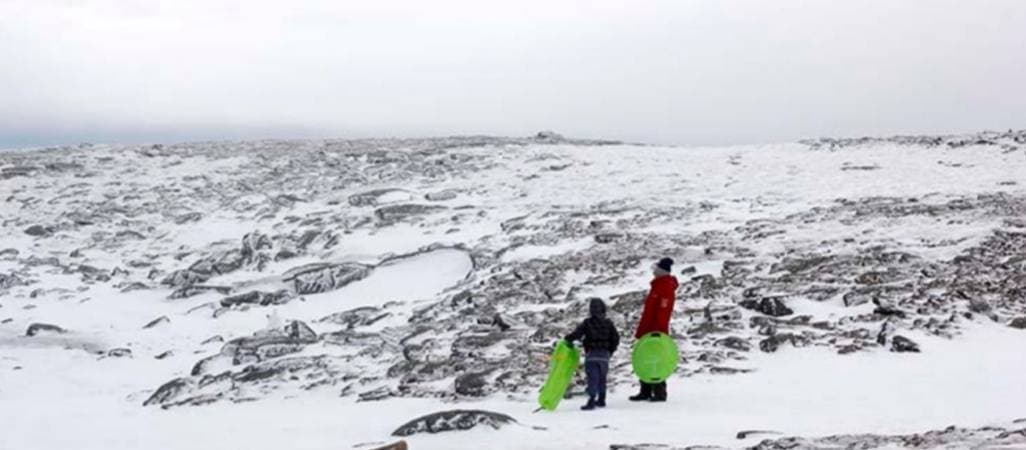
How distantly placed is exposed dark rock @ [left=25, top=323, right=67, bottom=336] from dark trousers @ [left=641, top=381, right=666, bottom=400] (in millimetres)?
13874

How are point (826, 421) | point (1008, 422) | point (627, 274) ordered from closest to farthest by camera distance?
1. point (1008, 422)
2. point (826, 421)
3. point (627, 274)

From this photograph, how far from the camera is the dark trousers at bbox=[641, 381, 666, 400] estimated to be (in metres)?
10.8

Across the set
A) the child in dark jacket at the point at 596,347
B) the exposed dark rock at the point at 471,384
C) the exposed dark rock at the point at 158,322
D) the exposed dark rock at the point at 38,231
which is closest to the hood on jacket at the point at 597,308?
the child in dark jacket at the point at 596,347

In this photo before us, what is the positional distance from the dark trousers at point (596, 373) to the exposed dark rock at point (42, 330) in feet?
44.2

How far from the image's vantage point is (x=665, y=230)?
2197 centimetres

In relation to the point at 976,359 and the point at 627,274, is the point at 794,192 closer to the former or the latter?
the point at 627,274

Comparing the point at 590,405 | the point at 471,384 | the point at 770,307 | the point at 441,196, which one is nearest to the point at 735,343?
the point at 770,307

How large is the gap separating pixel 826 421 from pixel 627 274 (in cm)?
922

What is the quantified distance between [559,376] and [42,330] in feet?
44.4

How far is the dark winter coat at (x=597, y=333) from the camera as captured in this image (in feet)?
35.8

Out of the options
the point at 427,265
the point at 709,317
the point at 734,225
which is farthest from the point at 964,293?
the point at 427,265

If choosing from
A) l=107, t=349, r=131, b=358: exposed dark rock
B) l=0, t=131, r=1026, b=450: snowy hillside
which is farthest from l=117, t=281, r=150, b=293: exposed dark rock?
l=107, t=349, r=131, b=358: exposed dark rock

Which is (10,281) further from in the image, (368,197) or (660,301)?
(660,301)

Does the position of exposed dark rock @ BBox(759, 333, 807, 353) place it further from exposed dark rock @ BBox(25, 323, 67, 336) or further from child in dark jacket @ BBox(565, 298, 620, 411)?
exposed dark rock @ BBox(25, 323, 67, 336)
